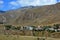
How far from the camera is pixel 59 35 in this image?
66.1 meters
